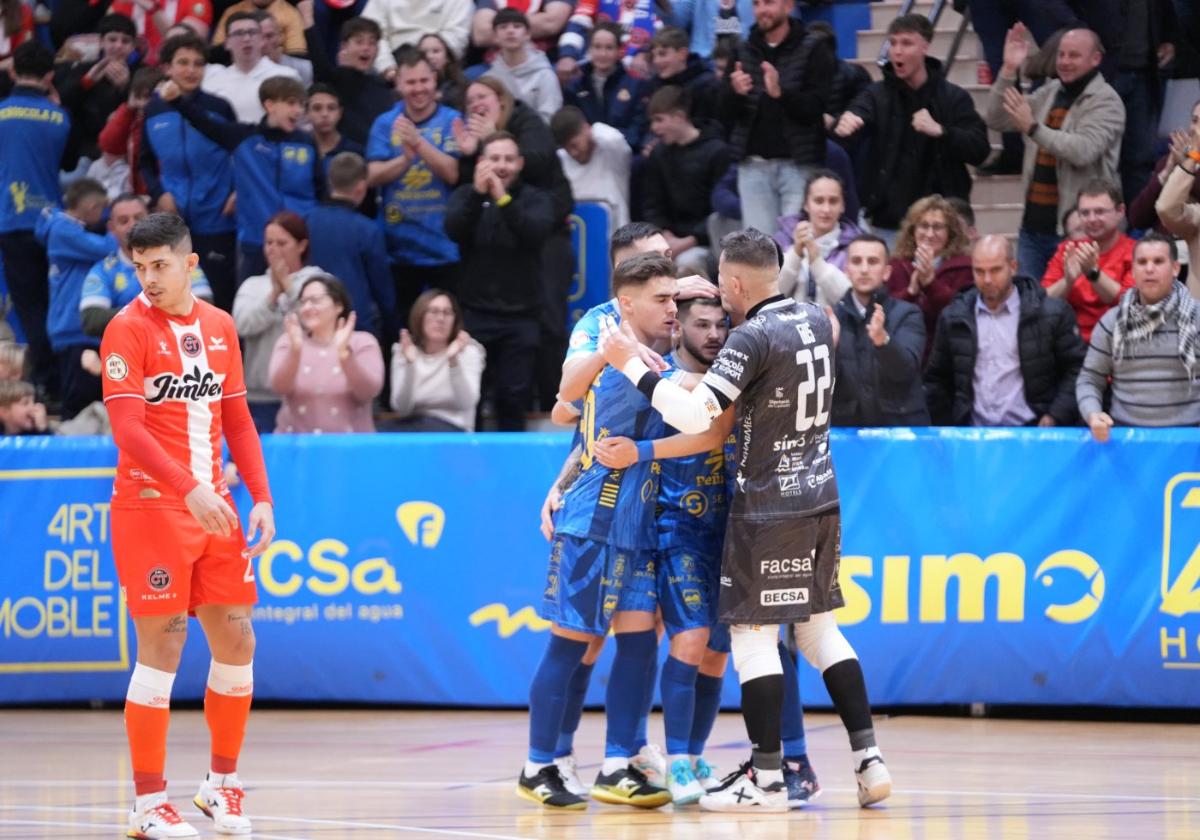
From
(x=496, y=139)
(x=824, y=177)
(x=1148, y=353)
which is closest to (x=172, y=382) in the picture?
(x=1148, y=353)

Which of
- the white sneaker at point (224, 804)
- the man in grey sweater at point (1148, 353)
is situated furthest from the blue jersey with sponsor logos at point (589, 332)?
the man in grey sweater at point (1148, 353)

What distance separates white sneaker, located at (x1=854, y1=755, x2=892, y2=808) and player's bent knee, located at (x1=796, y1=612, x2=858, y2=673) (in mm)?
391

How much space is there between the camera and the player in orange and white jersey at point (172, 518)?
6.11 m

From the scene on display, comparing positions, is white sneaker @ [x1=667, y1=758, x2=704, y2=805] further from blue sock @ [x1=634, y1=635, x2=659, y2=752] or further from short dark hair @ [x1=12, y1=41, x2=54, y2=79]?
short dark hair @ [x1=12, y1=41, x2=54, y2=79]

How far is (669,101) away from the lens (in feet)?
39.4

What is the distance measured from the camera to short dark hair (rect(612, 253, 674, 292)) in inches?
265

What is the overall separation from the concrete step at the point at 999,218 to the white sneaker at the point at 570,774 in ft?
23.3

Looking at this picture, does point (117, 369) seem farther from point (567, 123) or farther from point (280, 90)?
point (567, 123)

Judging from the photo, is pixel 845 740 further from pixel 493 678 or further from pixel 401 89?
pixel 401 89

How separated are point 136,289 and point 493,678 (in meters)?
3.68

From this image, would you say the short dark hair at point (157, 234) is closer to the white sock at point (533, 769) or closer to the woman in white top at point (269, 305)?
the white sock at point (533, 769)

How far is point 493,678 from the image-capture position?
9781 mm

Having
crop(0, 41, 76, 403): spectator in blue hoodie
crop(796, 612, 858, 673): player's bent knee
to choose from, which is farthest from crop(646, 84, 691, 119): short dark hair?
crop(796, 612, 858, 673): player's bent knee

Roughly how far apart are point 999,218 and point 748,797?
7373 mm
